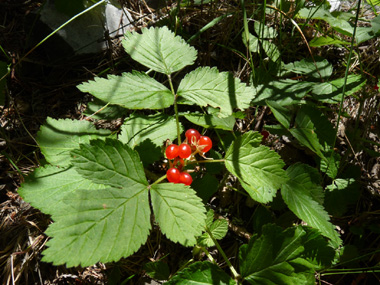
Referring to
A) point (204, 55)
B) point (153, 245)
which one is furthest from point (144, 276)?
point (204, 55)

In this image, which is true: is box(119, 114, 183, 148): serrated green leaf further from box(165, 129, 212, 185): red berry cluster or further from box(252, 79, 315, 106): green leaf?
box(252, 79, 315, 106): green leaf

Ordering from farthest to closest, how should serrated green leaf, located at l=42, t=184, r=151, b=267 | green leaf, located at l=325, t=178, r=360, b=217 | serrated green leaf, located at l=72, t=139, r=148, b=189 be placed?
green leaf, located at l=325, t=178, r=360, b=217 < serrated green leaf, located at l=72, t=139, r=148, b=189 < serrated green leaf, located at l=42, t=184, r=151, b=267

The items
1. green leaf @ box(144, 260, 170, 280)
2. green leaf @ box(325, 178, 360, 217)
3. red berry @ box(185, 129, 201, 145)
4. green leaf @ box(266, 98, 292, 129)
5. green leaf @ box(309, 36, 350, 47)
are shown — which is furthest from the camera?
green leaf @ box(309, 36, 350, 47)

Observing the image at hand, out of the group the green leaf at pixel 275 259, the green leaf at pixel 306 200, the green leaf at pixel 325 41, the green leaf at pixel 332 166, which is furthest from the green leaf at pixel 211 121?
the green leaf at pixel 325 41

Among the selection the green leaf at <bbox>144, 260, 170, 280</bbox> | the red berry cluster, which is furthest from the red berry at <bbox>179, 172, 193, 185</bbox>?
the green leaf at <bbox>144, 260, 170, 280</bbox>

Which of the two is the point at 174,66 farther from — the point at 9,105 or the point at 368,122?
the point at 368,122

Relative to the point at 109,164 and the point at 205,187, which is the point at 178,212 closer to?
the point at 109,164

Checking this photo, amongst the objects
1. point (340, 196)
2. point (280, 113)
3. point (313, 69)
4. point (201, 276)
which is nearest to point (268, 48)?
point (313, 69)
